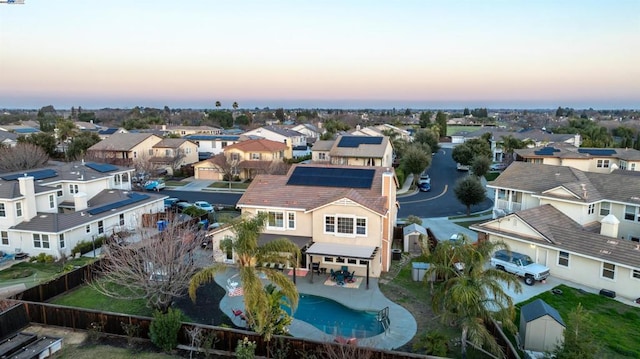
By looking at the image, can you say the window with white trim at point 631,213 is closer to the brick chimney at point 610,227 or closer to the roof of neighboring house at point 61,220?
the brick chimney at point 610,227

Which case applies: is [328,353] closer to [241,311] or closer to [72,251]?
[241,311]

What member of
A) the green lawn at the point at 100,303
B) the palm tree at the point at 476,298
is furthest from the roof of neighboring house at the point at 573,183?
the green lawn at the point at 100,303

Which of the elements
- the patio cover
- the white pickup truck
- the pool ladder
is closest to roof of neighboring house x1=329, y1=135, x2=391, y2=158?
the white pickup truck

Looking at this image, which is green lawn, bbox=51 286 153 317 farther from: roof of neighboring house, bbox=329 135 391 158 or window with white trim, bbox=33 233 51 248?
roof of neighboring house, bbox=329 135 391 158

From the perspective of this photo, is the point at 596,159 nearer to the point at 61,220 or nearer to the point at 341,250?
the point at 341,250

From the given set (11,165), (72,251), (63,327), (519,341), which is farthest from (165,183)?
(519,341)

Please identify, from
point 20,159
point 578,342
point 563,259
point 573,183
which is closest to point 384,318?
point 578,342
